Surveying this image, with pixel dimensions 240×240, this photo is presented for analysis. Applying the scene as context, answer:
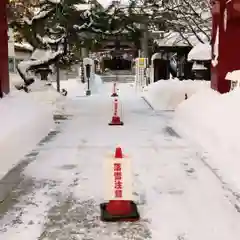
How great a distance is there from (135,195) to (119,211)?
103cm

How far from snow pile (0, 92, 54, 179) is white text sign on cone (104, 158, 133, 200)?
10.2 feet

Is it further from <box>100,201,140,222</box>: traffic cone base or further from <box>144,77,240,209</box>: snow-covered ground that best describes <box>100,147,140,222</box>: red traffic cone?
<box>144,77,240,209</box>: snow-covered ground

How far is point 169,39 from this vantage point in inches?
1120

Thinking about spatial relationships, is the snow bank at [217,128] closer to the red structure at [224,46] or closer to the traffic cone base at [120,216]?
the red structure at [224,46]

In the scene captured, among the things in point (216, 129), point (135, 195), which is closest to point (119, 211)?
point (135, 195)

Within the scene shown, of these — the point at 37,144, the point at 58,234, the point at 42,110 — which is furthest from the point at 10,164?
the point at 42,110

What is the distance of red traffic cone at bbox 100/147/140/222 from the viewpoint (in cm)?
570

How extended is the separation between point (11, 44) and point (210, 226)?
125 ft

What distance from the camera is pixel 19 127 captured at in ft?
34.1

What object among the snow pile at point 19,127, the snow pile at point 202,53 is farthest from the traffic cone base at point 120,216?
the snow pile at point 202,53

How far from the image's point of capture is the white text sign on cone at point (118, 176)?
564cm

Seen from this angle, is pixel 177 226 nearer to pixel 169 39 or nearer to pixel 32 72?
pixel 32 72

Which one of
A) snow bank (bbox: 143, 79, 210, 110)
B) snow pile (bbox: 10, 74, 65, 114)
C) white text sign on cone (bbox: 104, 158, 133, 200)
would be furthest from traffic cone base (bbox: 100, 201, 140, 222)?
snow bank (bbox: 143, 79, 210, 110)

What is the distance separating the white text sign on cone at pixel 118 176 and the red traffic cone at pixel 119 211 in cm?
7
